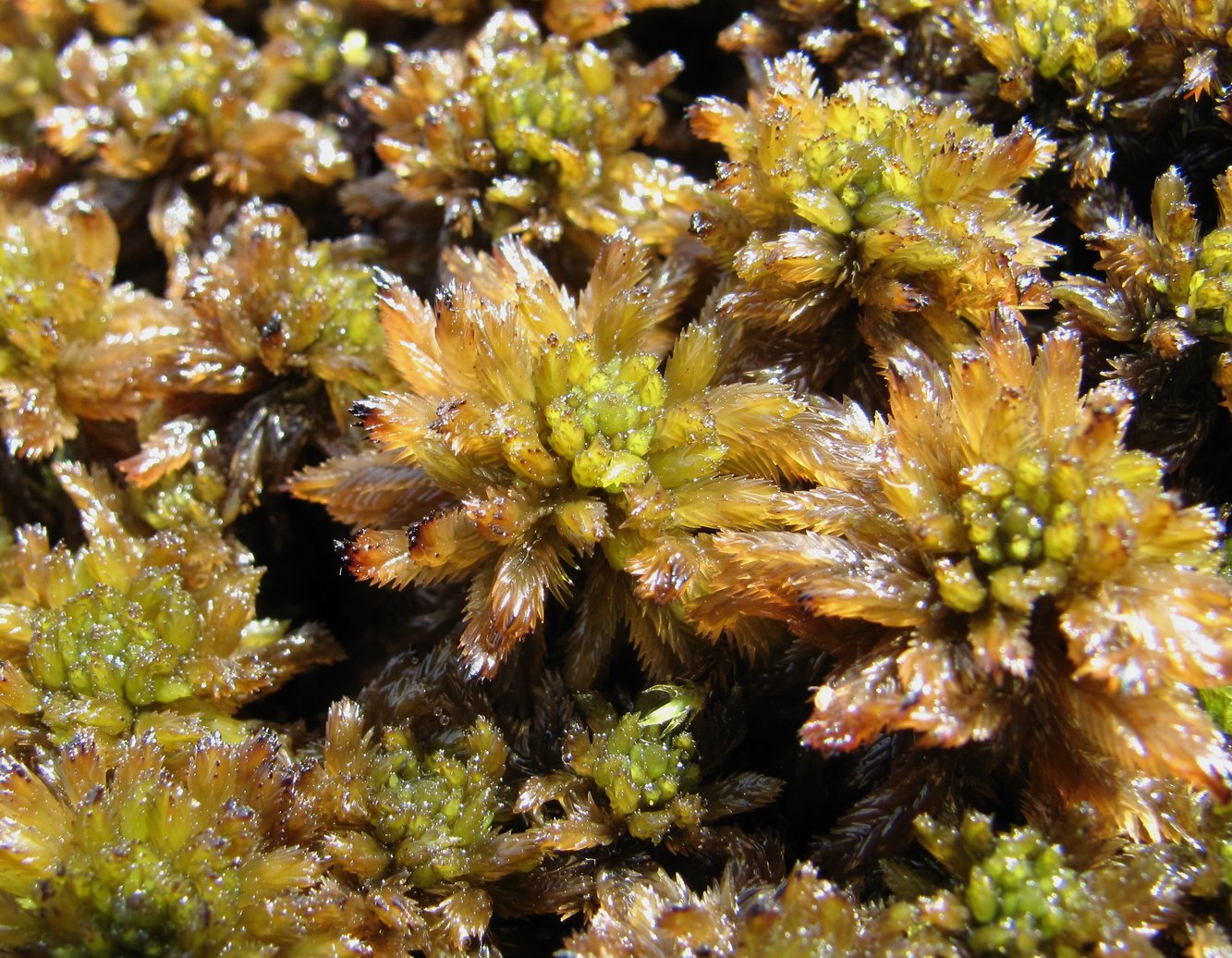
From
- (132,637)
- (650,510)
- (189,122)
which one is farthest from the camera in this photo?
(189,122)

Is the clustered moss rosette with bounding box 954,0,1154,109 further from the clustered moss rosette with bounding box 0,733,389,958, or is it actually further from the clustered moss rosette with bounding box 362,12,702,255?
the clustered moss rosette with bounding box 0,733,389,958

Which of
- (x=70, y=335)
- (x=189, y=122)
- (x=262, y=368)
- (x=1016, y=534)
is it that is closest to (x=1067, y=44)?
(x=1016, y=534)

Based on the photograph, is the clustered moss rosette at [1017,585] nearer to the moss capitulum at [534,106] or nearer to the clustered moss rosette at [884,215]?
the clustered moss rosette at [884,215]

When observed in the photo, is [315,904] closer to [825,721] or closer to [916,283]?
[825,721]

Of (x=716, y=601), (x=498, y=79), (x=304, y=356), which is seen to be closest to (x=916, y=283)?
(x=716, y=601)

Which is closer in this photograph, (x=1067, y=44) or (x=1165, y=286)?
(x=1165, y=286)

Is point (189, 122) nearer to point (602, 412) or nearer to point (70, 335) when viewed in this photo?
point (70, 335)
